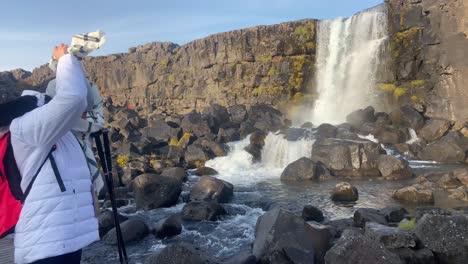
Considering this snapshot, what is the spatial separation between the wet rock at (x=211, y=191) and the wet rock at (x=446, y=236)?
9074mm

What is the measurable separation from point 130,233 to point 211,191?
4.75 meters

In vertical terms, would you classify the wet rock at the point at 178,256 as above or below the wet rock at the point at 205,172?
above

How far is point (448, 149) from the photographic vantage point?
20812mm

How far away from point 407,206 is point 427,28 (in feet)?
64.6

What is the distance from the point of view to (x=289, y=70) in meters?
38.5

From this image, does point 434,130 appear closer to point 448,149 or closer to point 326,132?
point 448,149

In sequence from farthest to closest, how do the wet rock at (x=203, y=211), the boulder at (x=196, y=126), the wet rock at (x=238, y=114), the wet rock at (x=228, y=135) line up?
the wet rock at (x=238, y=114)
the boulder at (x=196, y=126)
the wet rock at (x=228, y=135)
the wet rock at (x=203, y=211)

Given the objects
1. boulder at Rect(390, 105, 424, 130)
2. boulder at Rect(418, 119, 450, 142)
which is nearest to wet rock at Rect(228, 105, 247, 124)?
boulder at Rect(390, 105, 424, 130)

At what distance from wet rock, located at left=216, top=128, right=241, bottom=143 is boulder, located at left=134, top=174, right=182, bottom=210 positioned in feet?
44.3

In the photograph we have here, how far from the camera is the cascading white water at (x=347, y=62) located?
31547 mm

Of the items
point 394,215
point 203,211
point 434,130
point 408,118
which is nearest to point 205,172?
point 203,211

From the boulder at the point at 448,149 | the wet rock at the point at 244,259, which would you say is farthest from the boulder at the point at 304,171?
the wet rock at the point at 244,259

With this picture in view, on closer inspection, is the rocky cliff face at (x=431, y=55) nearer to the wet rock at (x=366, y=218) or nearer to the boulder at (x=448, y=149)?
the boulder at (x=448, y=149)

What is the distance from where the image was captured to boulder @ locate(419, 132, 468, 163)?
2059 cm
